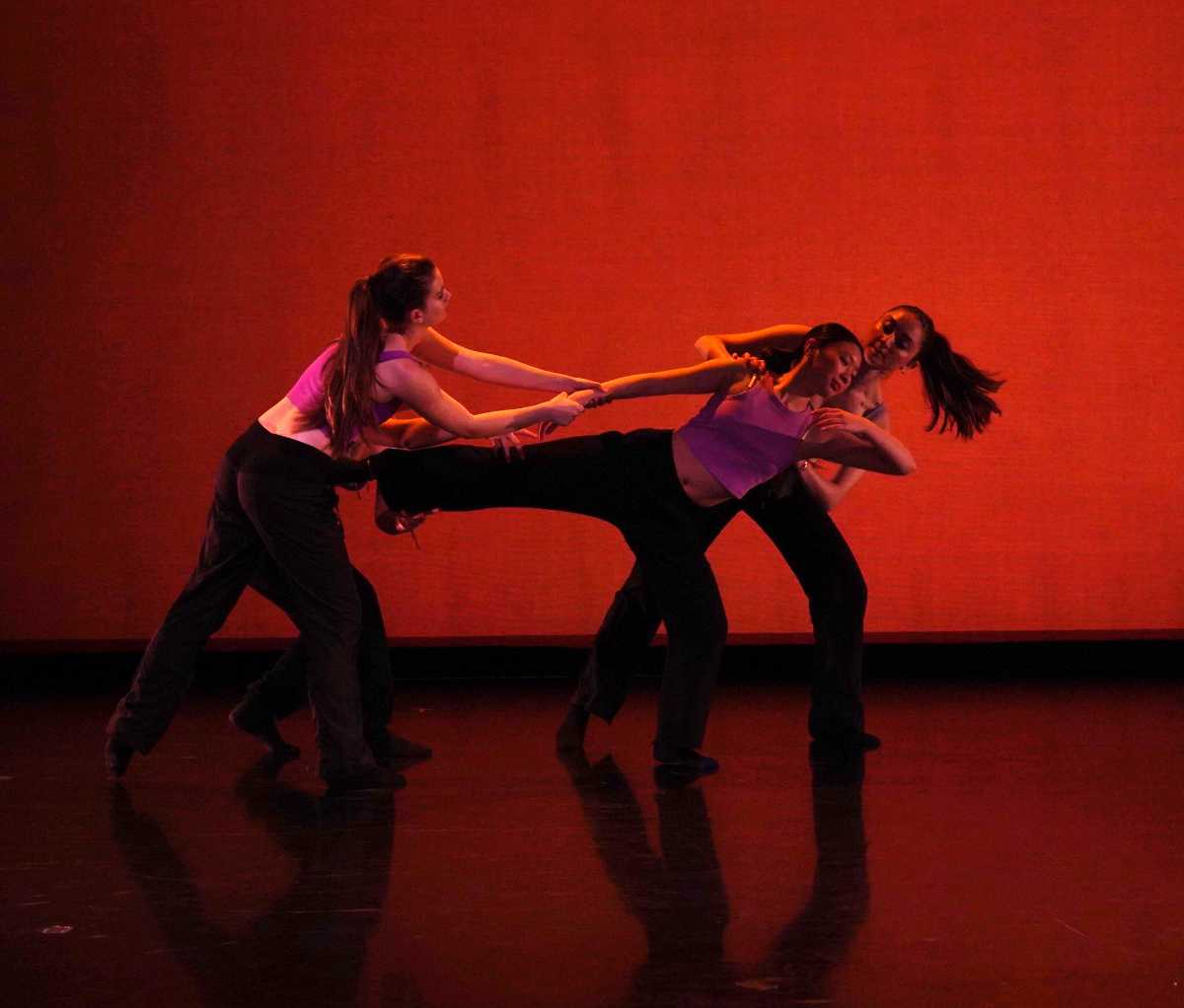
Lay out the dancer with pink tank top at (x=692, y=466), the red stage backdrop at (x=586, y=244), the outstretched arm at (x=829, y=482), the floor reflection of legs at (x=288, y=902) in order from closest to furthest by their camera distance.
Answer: the floor reflection of legs at (x=288, y=902)
the dancer with pink tank top at (x=692, y=466)
the outstretched arm at (x=829, y=482)
the red stage backdrop at (x=586, y=244)


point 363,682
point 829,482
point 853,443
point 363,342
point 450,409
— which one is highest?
point 363,342

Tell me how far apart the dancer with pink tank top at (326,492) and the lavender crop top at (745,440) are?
11.4 inches

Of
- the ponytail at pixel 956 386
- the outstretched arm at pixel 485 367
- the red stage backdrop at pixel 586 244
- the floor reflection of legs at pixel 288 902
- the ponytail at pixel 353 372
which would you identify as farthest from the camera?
the red stage backdrop at pixel 586 244

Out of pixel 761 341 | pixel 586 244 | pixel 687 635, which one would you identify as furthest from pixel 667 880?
pixel 586 244

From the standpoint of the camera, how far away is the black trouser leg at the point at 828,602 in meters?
3.51

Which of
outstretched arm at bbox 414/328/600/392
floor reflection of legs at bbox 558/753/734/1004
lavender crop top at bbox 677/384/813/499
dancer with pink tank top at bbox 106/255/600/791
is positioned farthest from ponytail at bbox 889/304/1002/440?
floor reflection of legs at bbox 558/753/734/1004

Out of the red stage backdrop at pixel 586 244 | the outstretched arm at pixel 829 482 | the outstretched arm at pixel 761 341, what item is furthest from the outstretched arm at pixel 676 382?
the red stage backdrop at pixel 586 244

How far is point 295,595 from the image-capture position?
10.0 ft

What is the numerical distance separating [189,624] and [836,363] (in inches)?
55.3

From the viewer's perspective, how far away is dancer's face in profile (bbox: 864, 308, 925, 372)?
3512 millimetres

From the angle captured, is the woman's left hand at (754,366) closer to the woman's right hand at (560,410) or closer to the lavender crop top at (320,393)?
the woman's right hand at (560,410)

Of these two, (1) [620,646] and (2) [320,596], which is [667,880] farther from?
(1) [620,646]

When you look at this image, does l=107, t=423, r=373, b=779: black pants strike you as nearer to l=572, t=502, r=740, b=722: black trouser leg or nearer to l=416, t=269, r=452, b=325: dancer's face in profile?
l=416, t=269, r=452, b=325: dancer's face in profile

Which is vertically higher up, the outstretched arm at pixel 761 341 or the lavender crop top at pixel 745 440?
the outstretched arm at pixel 761 341
